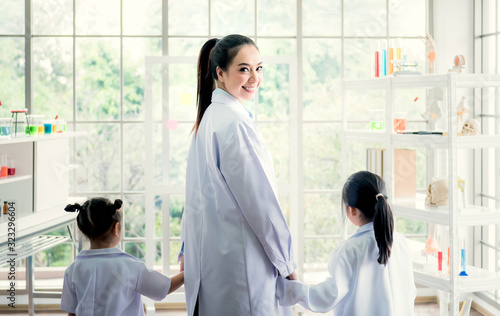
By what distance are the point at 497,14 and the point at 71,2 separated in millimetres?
2883

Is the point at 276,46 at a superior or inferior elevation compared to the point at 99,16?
inferior

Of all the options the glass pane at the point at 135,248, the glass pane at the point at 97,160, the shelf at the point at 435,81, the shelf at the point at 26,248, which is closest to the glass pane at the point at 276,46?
the shelf at the point at 435,81

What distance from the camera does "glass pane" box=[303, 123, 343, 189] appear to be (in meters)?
3.86

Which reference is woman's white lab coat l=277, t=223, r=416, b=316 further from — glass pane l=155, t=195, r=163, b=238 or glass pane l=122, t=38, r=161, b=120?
glass pane l=122, t=38, r=161, b=120

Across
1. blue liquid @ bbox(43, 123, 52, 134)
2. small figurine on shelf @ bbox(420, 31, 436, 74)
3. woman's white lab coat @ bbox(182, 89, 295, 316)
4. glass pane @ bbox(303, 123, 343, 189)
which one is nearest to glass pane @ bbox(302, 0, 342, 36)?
glass pane @ bbox(303, 123, 343, 189)

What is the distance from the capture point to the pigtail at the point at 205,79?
1843mm

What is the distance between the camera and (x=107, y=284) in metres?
1.74

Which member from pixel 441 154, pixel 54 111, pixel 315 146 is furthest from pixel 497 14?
pixel 54 111

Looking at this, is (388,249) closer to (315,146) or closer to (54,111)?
(315,146)

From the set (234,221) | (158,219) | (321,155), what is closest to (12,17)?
(158,219)

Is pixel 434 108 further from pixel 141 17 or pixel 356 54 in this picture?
pixel 141 17

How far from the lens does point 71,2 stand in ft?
12.3

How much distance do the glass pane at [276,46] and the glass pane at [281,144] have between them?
0.56 meters

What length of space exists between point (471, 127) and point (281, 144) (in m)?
1.32
